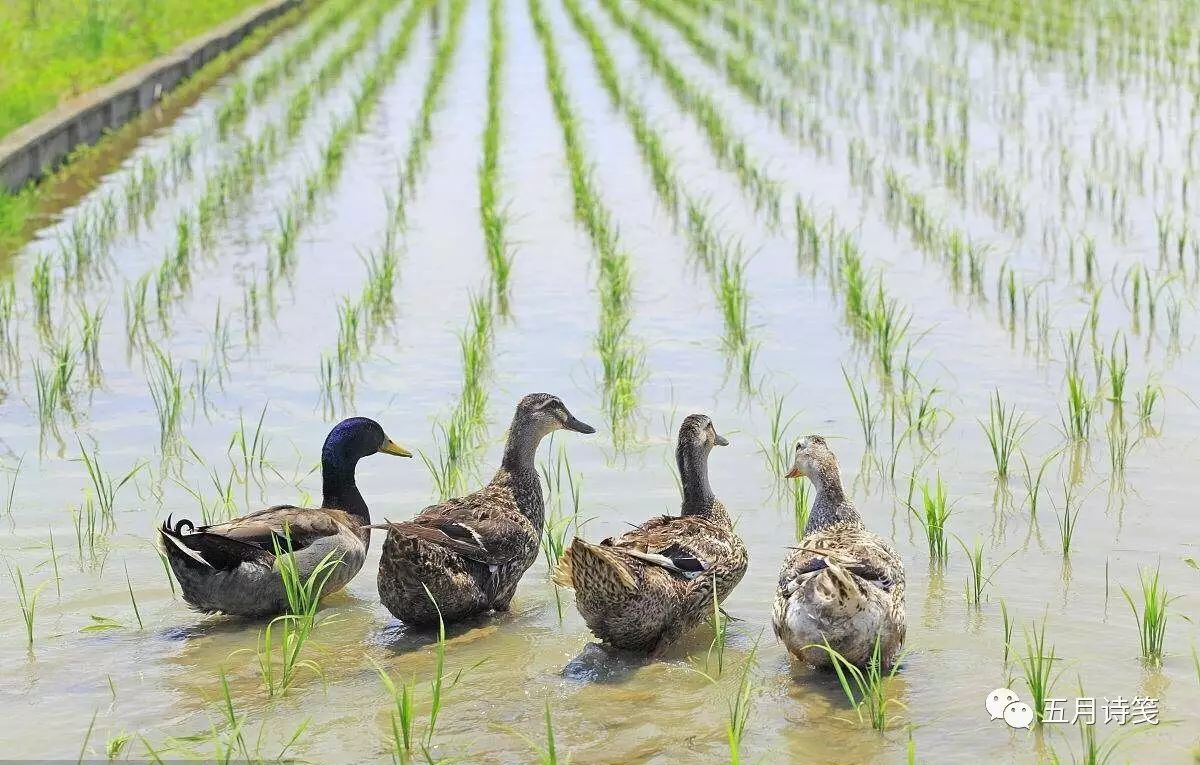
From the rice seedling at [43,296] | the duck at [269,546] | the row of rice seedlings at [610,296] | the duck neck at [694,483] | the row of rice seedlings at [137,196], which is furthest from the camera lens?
the row of rice seedlings at [137,196]

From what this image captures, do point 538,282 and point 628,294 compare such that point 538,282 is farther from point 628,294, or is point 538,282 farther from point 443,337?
point 443,337

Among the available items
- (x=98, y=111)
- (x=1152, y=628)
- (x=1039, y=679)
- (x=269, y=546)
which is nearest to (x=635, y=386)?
(x=269, y=546)

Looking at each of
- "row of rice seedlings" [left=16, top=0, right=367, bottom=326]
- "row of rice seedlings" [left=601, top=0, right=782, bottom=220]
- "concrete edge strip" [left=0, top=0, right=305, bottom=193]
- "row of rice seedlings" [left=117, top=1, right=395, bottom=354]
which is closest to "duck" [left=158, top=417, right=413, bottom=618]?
"row of rice seedlings" [left=117, top=1, right=395, bottom=354]

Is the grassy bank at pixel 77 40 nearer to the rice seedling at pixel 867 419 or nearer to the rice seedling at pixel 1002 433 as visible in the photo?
the rice seedling at pixel 867 419

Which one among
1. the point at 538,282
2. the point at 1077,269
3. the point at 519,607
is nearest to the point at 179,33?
the point at 538,282

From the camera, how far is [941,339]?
692cm

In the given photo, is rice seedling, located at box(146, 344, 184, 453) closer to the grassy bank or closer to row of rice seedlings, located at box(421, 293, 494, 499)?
row of rice seedlings, located at box(421, 293, 494, 499)

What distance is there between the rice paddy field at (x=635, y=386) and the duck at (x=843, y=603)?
10 centimetres

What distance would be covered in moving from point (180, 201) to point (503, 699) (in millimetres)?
7085

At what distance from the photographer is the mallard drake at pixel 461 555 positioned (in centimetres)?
416

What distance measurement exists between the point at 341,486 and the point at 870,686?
1851 mm

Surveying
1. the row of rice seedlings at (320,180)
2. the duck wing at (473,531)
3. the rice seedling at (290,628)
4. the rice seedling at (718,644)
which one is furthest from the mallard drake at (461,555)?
the row of rice seedlings at (320,180)

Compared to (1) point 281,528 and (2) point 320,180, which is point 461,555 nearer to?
(1) point 281,528

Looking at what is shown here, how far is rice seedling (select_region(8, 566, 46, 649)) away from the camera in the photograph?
411 centimetres
